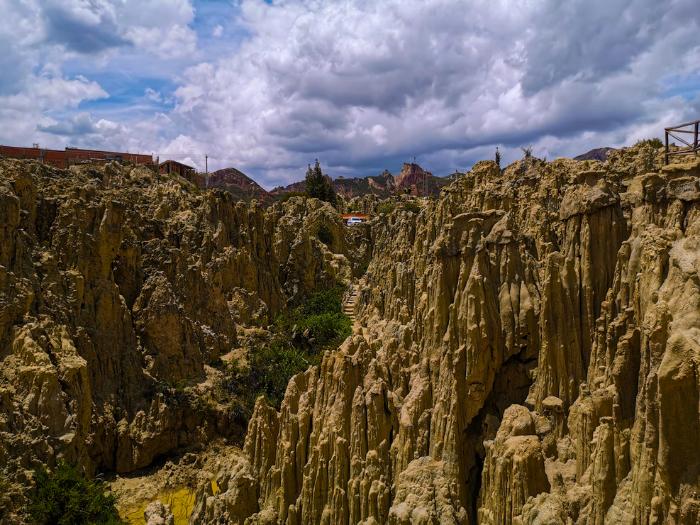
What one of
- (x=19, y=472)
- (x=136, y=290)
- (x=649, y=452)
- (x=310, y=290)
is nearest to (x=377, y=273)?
(x=310, y=290)

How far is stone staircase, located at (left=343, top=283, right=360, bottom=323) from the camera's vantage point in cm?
4741

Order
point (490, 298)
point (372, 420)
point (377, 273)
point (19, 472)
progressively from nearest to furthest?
point (490, 298), point (372, 420), point (19, 472), point (377, 273)

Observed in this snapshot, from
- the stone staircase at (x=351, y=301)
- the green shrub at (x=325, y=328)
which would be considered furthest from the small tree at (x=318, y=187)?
the green shrub at (x=325, y=328)

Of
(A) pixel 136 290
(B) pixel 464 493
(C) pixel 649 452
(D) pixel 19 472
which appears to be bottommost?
(D) pixel 19 472

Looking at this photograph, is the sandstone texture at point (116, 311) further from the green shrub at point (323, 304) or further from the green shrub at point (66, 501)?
the green shrub at point (323, 304)

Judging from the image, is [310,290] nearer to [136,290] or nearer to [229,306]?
[229,306]

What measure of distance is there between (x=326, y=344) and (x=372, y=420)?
71.3ft

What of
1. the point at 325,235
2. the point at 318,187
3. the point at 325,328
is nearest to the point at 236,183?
the point at 318,187

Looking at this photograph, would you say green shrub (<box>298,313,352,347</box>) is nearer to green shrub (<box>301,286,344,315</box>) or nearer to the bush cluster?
the bush cluster

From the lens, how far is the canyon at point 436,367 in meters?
12.1

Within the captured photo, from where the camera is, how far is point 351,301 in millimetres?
50750

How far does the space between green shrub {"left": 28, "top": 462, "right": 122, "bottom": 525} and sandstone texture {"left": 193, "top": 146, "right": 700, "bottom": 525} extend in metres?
4.96

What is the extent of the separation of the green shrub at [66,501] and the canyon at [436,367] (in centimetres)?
82

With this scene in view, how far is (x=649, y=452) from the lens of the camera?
1080cm
